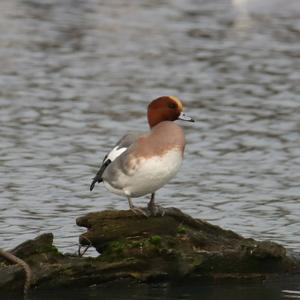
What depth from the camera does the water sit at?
51.9 feet

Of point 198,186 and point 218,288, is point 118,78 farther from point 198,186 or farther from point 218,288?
point 218,288

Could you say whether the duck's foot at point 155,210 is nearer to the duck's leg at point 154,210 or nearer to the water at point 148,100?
the duck's leg at point 154,210

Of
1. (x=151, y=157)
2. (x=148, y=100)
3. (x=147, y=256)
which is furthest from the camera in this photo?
(x=148, y=100)

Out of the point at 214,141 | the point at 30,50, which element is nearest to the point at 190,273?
the point at 214,141

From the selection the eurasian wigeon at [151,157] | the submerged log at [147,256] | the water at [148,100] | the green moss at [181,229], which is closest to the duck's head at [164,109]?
the eurasian wigeon at [151,157]

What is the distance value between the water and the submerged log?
170 cm

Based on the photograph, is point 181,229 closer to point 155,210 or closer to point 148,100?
point 155,210

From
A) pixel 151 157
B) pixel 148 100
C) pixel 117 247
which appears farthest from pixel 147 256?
pixel 148 100

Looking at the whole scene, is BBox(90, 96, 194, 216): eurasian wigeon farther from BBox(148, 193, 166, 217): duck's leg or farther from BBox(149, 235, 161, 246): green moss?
BBox(149, 235, 161, 246): green moss

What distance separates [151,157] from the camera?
457 inches

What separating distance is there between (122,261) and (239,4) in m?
22.9

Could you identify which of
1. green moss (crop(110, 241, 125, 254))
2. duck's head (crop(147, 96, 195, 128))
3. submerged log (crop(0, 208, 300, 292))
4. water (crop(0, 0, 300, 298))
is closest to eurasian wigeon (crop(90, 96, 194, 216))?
duck's head (crop(147, 96, 195, 128))

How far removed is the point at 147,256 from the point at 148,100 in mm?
10671

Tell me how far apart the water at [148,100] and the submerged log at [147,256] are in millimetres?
1699
